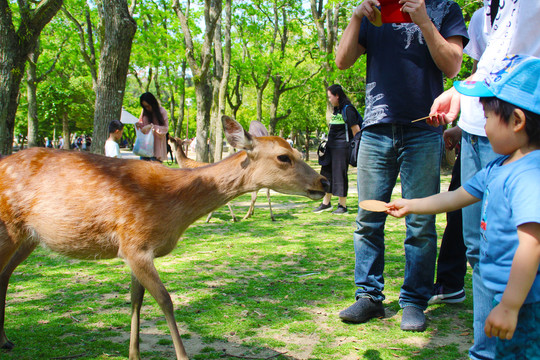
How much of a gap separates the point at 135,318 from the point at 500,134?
259cm

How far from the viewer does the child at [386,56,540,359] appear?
180 centimetres

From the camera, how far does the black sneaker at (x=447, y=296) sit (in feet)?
13.7

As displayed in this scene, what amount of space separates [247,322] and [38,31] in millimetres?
6737


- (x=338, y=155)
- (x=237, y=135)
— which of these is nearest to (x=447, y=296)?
(x=237, y=135)

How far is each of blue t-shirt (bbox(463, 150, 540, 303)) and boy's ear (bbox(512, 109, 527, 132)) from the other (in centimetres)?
12

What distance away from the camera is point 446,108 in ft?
10.3

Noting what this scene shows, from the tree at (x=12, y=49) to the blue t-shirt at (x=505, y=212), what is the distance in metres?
7.69

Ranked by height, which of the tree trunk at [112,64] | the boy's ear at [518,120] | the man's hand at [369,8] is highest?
the tree trunk at [112,64]

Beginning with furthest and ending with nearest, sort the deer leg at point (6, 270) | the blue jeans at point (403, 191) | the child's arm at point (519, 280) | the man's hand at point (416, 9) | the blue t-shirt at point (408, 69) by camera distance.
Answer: the blue jeans at point (403, 191) → the blue t-shirt at point (408, 69) → the deer leg at point (6, 270) → the man's hand at point (416, 9) → the child's arm at point (519, 280)

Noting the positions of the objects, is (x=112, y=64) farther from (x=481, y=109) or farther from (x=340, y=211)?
(x=481, y=109)

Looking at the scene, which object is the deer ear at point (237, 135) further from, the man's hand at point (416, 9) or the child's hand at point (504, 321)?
the child's hand at point (504, 321)

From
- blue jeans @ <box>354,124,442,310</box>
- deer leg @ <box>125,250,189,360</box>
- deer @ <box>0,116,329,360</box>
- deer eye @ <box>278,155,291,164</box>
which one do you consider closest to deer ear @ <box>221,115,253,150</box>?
deer @ <box>0,116,329,360</box>

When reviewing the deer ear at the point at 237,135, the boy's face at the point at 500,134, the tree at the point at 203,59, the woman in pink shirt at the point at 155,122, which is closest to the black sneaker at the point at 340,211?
the woman in pink shirt at the point at 155,122

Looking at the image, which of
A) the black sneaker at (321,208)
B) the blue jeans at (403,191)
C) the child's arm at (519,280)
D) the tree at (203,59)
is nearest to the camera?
the child's arm at (519,280)
